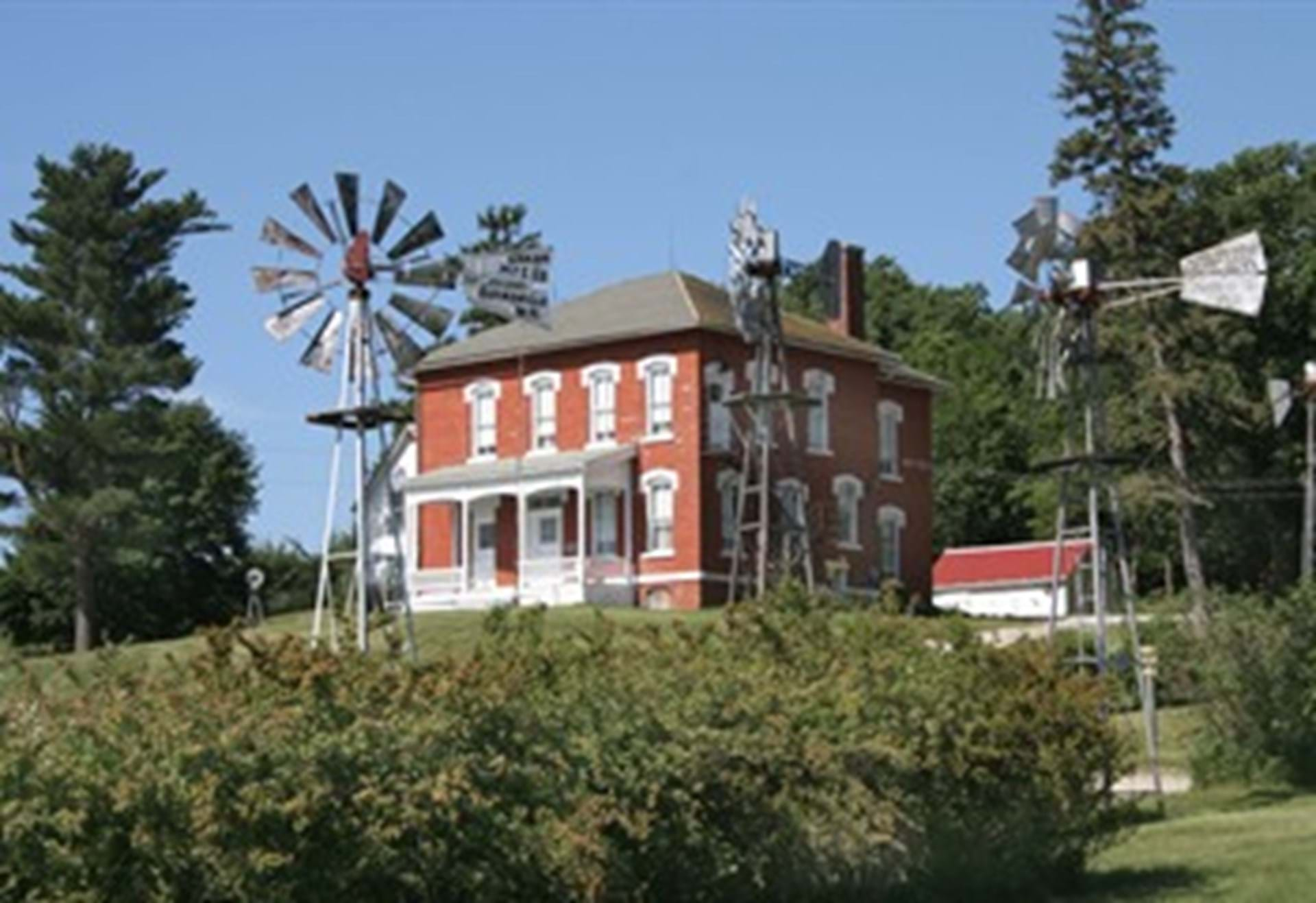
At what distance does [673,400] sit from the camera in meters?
57.3

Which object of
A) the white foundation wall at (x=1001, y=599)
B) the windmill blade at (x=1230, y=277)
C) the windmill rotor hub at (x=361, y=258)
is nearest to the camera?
the windmill blade at (x=1230, y=277)

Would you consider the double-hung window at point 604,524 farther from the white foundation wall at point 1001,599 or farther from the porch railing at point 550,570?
the white foundation wall at point 1001,599

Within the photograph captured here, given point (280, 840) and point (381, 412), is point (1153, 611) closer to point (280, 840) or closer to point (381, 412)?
point (381, 412)

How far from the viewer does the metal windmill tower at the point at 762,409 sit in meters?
52.4

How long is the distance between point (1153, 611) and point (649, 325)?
20689mm

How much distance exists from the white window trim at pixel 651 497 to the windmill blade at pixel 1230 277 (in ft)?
87.6

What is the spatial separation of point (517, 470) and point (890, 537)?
1098 centimetres

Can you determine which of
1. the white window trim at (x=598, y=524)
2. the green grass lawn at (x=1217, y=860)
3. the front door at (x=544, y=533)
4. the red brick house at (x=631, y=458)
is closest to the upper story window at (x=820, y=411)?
the red brick house at (x=631, y=458)

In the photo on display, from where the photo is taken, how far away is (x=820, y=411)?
2399 inches

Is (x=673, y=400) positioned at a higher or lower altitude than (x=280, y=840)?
higher

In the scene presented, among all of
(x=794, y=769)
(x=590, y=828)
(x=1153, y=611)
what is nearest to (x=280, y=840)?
(x=590, y=828)

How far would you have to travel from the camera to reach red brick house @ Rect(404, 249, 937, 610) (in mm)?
56906

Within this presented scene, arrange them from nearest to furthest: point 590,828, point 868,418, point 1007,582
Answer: point 590,828 → point 868,418 → point 1007,582

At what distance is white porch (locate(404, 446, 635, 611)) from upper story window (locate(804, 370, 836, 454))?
5.40 m
